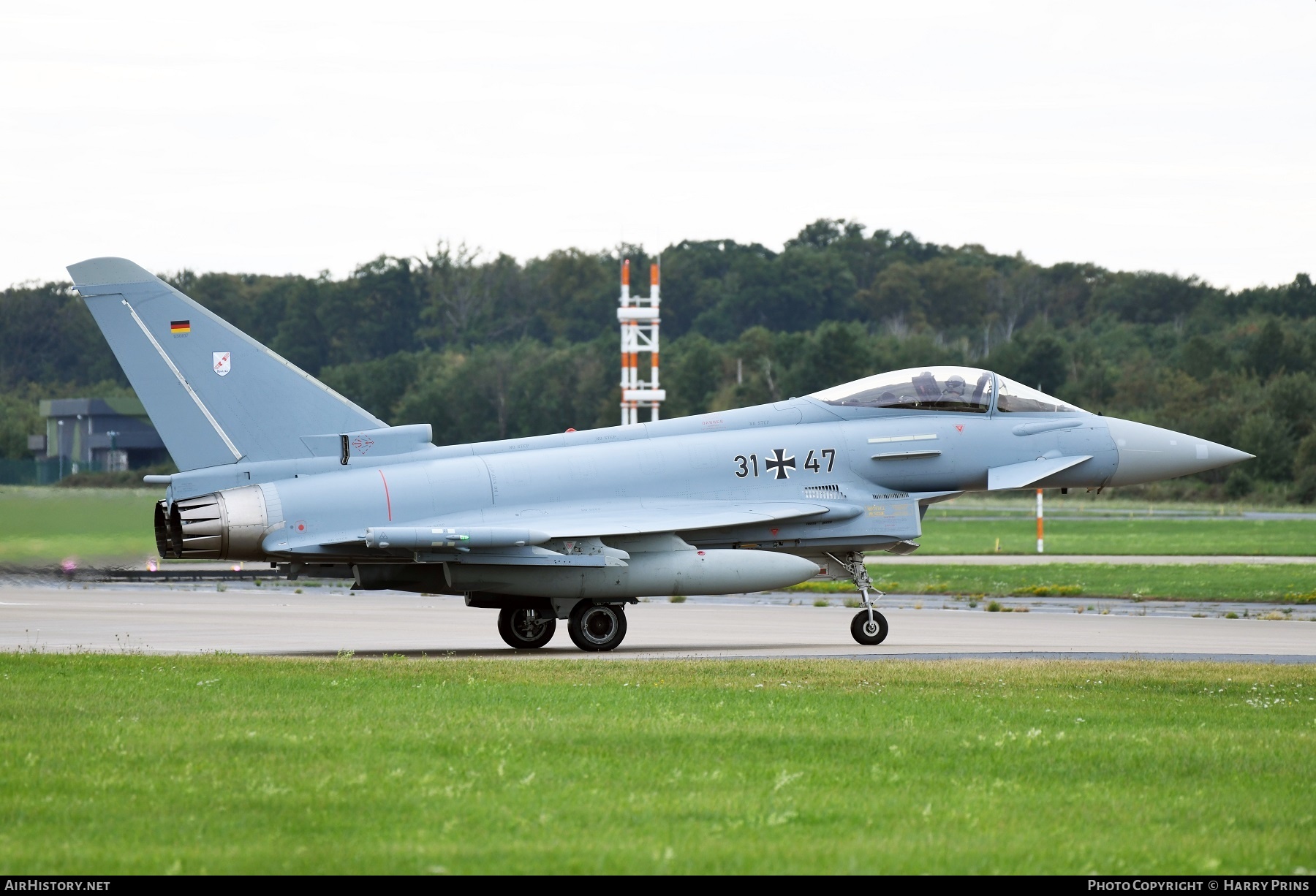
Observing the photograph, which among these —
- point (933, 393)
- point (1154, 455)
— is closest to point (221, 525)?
point (933, 393)

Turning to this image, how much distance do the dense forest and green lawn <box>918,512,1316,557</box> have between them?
16.9m

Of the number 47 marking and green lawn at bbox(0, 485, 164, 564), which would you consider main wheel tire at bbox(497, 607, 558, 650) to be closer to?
the number 47 marking

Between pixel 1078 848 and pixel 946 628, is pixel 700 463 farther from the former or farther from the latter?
pixel 1078 848

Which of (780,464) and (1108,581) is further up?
(780,464)

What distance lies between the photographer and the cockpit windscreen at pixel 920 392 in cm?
1933

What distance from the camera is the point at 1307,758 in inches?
372

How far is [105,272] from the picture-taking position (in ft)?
55.9

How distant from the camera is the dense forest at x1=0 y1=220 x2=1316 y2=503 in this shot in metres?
71.9

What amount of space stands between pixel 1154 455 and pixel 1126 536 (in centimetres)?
2942

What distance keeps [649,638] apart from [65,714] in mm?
10128

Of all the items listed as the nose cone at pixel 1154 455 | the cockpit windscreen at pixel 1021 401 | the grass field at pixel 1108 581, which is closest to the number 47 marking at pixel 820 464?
the cockpit windscreen at pixel 1021 401

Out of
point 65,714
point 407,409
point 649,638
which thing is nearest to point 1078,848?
point 65,714

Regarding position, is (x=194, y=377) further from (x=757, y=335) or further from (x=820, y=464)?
(x=757, y=335)

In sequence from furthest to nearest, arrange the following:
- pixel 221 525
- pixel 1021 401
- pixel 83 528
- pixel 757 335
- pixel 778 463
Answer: pixel 757 335, pixel 83 528, pixel 1021 401, pixel 778 463, pixel 221 525
